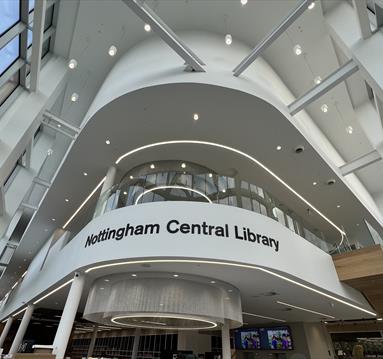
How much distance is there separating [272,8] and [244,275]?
837 cm

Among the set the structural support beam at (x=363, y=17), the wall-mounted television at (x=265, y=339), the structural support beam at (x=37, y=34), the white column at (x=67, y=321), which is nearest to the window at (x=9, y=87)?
the structural support beam at (x=37, y=34)

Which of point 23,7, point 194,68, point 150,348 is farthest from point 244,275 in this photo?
point 150,348

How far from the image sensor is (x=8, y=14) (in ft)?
16.9

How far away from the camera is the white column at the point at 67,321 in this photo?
18.7 ft

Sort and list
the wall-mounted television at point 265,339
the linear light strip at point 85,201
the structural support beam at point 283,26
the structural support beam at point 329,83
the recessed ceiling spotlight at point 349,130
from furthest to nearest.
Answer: the wall-mounted television at point 265,339
the recessed ceiling spotlight at point 349,130
the linear light strip at point 85,201
the structural support beam at point 329,83
the structural support beam at point 283,26

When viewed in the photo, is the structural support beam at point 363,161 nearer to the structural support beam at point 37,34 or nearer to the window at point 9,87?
the structural support beam at point 37,34

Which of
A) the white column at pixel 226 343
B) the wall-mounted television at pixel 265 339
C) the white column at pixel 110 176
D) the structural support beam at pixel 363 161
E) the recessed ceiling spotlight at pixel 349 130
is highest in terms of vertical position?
the recessed ceiling spotlight at pixel 349 130

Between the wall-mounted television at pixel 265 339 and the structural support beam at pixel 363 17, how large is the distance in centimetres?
1224

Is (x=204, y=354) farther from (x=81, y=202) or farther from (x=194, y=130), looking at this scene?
(x=194, y=130)

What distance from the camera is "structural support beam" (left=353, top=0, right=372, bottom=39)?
515cm

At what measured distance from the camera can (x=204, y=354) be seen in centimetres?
1325

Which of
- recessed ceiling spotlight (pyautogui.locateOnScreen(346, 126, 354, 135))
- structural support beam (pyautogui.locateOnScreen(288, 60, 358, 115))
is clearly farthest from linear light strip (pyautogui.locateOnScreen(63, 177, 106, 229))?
recessed ceiling spotlight (pyautogui.locateOnScreen(346, 126, 354, 135))

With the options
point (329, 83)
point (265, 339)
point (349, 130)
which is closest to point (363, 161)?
point (349, 130)

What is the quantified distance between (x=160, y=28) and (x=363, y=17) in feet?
14.3
